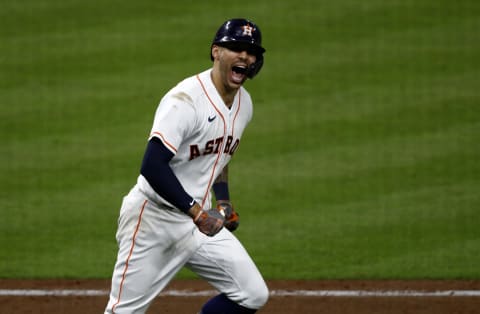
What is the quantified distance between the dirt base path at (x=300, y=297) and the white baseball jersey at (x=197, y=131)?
5.98 ft

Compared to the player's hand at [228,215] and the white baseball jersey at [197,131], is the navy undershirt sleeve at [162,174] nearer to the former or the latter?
the white baseball jersey at [197,131]

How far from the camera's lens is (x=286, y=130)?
35.2 ft

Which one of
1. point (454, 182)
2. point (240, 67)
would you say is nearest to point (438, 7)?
point (454, 182)

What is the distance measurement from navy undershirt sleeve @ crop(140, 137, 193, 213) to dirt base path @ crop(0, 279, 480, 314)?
6.88 feet

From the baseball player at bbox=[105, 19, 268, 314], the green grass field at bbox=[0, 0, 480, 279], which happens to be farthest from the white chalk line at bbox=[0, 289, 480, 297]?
the baseball player at bbox=[105, 19, 268, 314]

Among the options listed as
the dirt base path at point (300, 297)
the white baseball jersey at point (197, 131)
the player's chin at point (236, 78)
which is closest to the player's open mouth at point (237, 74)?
the player's chin at point (236, 78)

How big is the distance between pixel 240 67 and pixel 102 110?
20.8 feet

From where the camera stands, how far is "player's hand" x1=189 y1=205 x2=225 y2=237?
490cm

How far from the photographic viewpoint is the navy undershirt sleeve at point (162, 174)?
15.9ft

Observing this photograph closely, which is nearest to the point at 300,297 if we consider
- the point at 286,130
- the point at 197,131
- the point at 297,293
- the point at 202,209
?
the point at 297,293

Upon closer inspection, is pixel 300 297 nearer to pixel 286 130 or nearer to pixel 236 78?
pixel 236 78

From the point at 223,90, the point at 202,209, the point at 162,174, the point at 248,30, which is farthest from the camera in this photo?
the point at 223,90

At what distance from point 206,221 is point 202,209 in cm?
11

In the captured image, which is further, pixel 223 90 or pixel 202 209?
pixel 223 90
